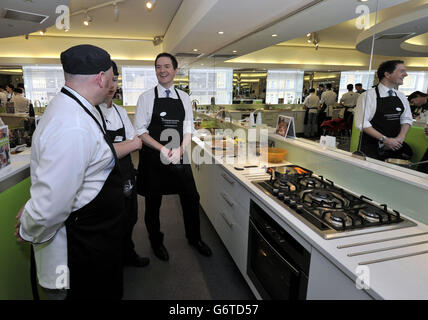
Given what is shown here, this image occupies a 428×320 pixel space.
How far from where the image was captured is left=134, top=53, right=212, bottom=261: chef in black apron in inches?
86.6

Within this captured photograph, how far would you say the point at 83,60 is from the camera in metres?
1.08

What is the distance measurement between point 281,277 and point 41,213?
1197mm

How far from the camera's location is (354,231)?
3.93 ft

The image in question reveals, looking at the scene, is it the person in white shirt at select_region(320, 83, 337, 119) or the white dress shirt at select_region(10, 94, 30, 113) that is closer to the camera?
the person in white shirt at select_region(320, 83, 337, 119)

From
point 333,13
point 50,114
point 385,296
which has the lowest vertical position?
point 385,296

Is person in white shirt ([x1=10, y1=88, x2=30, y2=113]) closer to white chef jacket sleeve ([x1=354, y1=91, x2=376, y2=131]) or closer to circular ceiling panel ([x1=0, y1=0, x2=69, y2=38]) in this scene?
circular ceiling panel ([x1=0, y1=0, x2=69, y2=38])

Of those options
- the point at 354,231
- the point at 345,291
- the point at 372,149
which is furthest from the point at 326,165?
the point at 345,291

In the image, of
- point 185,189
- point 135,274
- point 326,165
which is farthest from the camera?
point 185,189

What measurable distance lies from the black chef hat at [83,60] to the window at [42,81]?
7336mm

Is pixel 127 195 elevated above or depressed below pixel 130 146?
below

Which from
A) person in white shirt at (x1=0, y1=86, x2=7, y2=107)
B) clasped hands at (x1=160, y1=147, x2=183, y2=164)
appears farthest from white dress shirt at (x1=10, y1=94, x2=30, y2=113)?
clasped hands at (x1=160, y1=147, x2=183, y2=164)

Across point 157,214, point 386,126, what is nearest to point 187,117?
point 157,214

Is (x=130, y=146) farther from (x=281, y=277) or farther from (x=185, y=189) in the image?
(x=281, y=277)

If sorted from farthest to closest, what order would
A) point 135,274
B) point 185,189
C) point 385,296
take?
point 185,189
point 135,274
point 385,296
